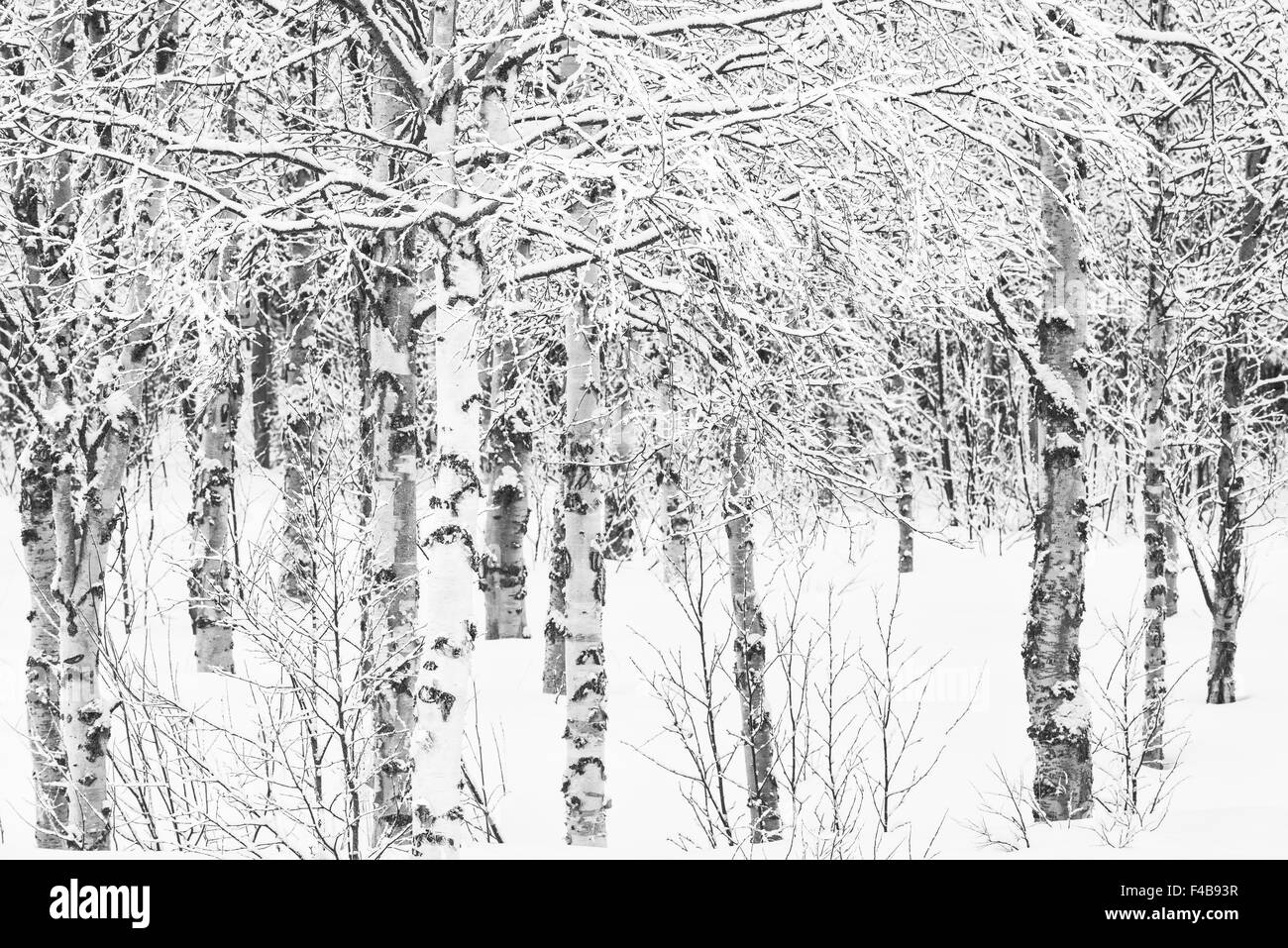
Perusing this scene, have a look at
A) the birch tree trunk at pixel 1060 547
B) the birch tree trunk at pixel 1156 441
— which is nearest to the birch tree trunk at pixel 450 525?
the birch tree trunk at pixel 1060 547

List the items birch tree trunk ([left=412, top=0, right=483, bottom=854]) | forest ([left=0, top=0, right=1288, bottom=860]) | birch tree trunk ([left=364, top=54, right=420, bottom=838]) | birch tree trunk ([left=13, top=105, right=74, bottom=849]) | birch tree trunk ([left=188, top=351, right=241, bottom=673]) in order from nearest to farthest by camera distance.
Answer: forest ([left=0, top=0, right=1288, bottom=860]) < birch tree trunk ([left=412, top=0, right=483, bottom=854]) < birch tree trunk ([left=13, top=105, right=74, bottom=849]) < birch tree trunk ([left=364, top=54, right=420, bottom=838]) < birch tree trunk ([left=188, top=351, right=241, bottom=673])

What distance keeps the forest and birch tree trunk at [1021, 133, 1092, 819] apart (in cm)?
2

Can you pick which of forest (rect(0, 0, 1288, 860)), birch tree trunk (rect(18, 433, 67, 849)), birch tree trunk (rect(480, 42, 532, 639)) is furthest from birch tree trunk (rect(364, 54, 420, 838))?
birch tree trunk (rect(480, 42, 532, 639))

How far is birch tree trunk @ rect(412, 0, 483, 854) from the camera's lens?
5449 millimetres

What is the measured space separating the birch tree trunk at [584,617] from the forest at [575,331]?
3cm

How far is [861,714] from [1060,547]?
7.24m

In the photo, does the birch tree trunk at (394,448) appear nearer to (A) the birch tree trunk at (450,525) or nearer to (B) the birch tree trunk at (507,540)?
(A) the birch tree trunk at (450,525)

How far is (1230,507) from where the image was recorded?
12.0 m

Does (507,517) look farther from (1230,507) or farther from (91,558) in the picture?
(1230,507)

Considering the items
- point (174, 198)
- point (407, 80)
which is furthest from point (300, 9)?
point (174, 198)

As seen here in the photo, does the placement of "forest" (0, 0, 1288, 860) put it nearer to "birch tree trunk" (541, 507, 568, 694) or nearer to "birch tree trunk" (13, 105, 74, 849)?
"birch tree trunk" (13, 105, 74, 849)

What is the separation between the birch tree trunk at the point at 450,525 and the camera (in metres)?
5.45

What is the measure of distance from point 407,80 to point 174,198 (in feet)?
4.98

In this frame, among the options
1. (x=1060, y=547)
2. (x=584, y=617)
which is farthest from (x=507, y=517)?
(x=1060, y=547)
